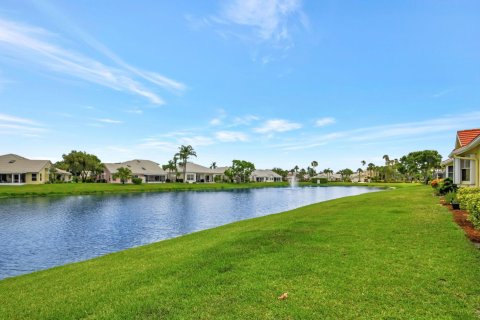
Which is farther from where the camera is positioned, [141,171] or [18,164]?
[141,171]

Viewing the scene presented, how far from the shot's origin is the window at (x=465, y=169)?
74.1ft

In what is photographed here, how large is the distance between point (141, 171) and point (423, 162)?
86.0 m

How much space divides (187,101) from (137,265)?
1537 inches

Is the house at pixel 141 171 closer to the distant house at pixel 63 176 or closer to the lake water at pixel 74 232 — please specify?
the distant house at pixel 63 176

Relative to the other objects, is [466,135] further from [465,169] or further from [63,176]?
[63,176]

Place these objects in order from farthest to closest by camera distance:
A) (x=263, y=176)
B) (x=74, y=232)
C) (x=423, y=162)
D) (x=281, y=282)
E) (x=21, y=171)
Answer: (x=263, y=176) → (x=423, y=162) → (x=21, y=171) → (x=74, y=232) → (x=281, y=282)

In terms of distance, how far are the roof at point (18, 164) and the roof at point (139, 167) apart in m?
15.5

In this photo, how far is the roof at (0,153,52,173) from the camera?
63859 mm

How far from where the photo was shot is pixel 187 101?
46.1 meters

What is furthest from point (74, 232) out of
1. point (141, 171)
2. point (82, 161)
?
point (82, 161)

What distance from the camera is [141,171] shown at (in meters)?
84.9

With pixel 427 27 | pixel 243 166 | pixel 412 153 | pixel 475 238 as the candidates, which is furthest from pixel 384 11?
pixel 412 153

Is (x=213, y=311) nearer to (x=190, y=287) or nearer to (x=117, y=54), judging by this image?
(x=190, y=287)

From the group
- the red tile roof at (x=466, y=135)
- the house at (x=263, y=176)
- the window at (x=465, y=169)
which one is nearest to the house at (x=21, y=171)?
the house at (x=263, y=176)
